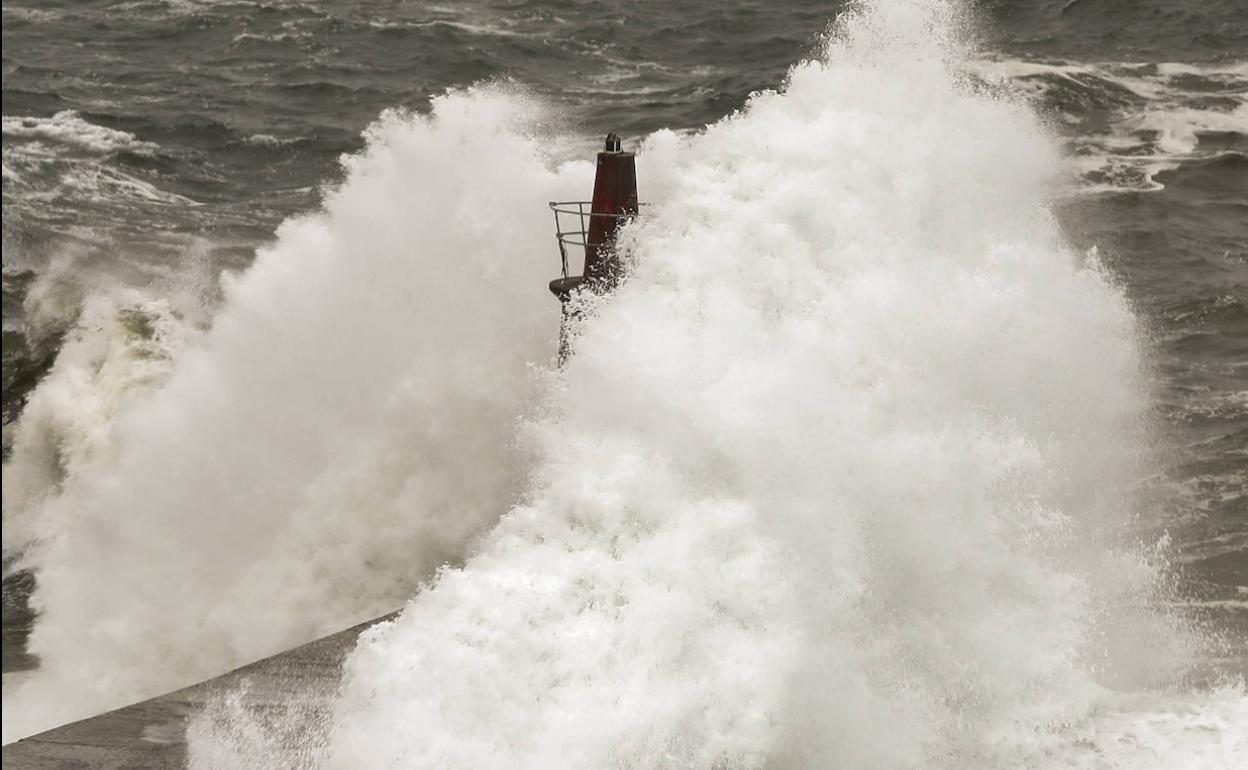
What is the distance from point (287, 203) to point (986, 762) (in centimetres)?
1221

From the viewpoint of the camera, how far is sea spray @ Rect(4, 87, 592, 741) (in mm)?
9203

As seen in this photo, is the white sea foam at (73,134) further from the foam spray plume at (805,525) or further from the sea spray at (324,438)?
the foam spray plume at (805,525)

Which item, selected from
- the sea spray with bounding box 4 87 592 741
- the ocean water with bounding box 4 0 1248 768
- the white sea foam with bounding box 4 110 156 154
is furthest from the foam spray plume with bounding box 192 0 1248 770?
the white sea foam with bounding box 4 110 156 154

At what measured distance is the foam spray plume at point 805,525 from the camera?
5.43 metres

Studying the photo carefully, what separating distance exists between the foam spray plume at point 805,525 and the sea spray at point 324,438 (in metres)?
1.79

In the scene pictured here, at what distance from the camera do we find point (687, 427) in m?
6.55

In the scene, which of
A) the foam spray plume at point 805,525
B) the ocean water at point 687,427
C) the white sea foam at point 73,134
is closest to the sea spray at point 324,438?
the ocean water at point 687,427

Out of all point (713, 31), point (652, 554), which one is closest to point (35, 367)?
point (652, 554)

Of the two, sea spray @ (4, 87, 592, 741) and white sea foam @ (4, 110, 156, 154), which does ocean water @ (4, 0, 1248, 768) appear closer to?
sea spray @ (4, 87, 592, 741)

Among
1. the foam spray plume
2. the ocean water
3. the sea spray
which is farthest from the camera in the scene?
the sea spray

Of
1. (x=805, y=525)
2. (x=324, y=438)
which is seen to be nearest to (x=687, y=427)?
(x=805, y=525)

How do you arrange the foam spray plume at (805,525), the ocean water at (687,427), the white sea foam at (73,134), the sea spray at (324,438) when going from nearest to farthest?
1. the foam spray plume at (805,525)
2. the ocean water at (687,427)
3. the sea spray at (324,438)
4. the white sea foam at (73,134)

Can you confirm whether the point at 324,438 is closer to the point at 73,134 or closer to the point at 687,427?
the point at 687,427

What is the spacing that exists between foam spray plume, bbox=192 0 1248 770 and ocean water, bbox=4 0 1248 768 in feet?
0.08
